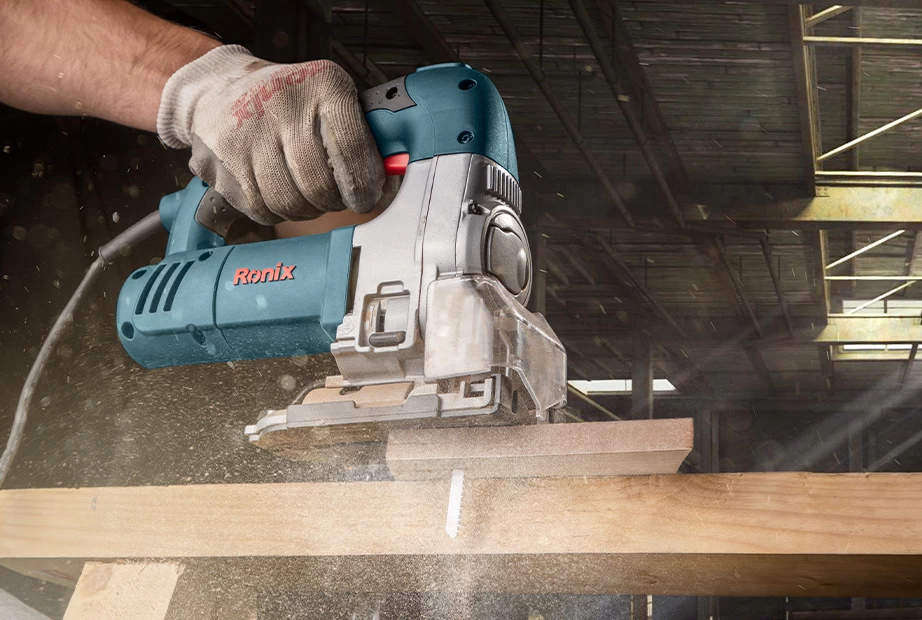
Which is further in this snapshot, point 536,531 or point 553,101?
point 553,101

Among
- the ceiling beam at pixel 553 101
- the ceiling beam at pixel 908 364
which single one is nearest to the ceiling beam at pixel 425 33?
the ceiling beam at pixel 553 101

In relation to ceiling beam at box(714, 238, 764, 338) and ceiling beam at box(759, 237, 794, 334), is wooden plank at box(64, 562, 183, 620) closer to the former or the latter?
ceiling beam at box(714, 238, 764, 338)

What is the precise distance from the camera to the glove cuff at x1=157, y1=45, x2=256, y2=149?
3.86 feet

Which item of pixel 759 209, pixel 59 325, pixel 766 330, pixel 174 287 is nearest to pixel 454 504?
pixel 174 287

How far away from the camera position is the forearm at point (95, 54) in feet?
4.21

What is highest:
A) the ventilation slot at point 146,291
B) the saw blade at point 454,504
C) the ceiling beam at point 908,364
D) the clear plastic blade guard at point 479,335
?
the clear plastic blade guard at point 479,335

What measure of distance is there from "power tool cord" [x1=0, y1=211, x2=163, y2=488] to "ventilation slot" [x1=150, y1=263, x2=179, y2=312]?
0.20 meters

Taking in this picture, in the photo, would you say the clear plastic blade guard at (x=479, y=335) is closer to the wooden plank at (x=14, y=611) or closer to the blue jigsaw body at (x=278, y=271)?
the blue jigsaw body at (x=278, y=271)

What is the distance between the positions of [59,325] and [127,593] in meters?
0.65

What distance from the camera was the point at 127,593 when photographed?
959 mm

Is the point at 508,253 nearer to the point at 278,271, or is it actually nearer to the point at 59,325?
the point at 278,271

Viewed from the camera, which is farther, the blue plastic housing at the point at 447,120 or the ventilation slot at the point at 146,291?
the ventilation slot at the point at 146,291

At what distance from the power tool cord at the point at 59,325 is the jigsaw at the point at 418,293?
1.06ft

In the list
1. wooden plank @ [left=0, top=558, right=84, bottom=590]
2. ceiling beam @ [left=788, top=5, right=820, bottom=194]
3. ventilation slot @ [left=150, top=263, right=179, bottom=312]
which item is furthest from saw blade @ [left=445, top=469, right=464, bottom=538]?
ceiling beam @ [left=788, top=5, right=820, bottom=194]
